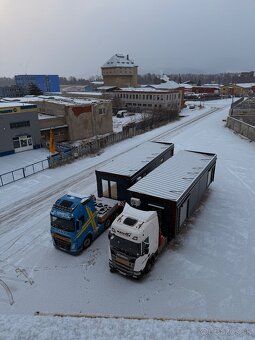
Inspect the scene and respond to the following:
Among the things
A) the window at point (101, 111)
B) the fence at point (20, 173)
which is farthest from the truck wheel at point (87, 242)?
the window at point (101, 111)

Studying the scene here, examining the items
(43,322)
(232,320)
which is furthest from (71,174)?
(232,320)

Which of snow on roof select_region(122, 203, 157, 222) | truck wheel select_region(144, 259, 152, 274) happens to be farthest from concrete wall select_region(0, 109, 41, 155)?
truck wheel select_region(144, 259, 152, 274)

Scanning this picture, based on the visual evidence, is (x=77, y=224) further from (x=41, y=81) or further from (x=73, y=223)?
(x=41, y=81)

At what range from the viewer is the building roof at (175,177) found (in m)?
12.4

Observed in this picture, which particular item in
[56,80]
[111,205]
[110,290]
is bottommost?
[110,290]

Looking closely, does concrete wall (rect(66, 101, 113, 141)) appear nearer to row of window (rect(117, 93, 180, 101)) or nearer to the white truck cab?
row of window (rect(117, 93, 180, 101))

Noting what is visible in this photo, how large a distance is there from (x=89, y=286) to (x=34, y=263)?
3.08 meters

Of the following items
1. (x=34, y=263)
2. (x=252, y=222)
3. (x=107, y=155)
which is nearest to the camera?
(x=34, y=263)

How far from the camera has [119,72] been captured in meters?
90.9

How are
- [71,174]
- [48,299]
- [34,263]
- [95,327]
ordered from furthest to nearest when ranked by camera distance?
[71,174] < [34,263] < [48,299] < [95,327]

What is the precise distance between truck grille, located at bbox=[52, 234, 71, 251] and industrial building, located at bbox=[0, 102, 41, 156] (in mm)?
19596

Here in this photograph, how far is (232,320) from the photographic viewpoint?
8.67 m

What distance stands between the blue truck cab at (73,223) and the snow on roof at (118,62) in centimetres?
8749

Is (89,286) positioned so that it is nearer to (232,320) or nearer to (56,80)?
(232,320)
